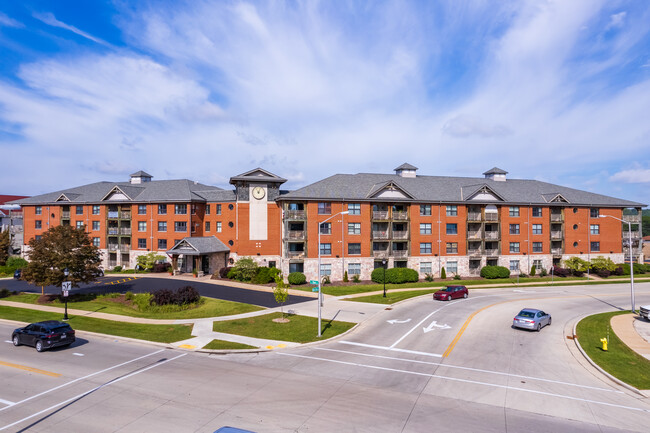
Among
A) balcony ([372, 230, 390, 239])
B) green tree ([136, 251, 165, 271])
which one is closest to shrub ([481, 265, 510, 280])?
balcony ([372, 230, 390, 239])

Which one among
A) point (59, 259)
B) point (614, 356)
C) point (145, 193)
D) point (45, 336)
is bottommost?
point (614, 356)

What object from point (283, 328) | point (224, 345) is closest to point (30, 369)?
point (224, 345)

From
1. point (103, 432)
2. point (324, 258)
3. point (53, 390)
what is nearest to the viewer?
point (103, 432)

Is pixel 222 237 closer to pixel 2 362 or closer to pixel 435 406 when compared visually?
pixel 2 362

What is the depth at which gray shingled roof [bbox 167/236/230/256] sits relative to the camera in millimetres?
48000

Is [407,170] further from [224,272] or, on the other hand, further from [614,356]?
[614,356]

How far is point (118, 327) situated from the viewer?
26.2 metres

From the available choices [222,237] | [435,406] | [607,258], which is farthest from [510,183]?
[435,406]

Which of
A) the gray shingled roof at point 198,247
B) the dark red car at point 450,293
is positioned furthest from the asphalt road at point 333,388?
the gray shingled roof at point 198,247

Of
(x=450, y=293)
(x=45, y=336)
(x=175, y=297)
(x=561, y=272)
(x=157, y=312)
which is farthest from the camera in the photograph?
(x=561, y=272)

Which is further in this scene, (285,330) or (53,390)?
(285,330)

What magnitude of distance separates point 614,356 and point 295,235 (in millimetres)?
34308

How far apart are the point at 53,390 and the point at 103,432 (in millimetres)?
5375

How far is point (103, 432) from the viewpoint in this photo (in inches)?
475
